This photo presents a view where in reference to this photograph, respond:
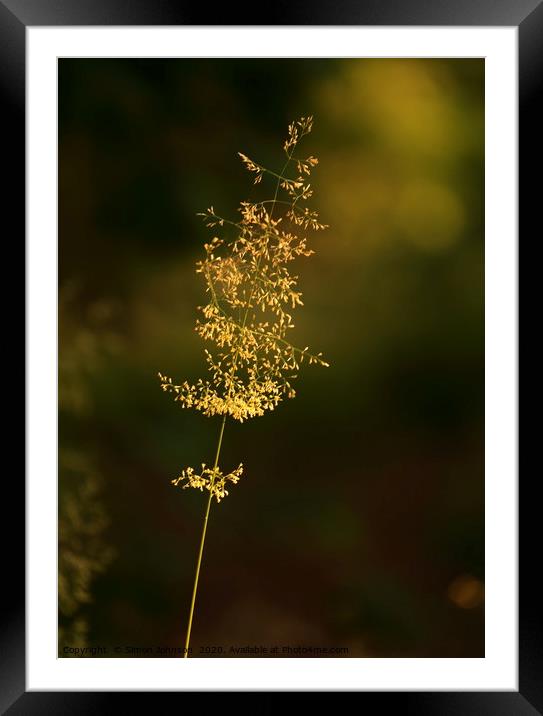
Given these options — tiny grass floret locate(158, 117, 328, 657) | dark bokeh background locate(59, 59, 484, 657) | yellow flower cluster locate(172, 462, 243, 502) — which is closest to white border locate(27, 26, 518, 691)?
dark bokeh background locate(59, 59, 484, 657)

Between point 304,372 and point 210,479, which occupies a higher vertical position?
point 304,372

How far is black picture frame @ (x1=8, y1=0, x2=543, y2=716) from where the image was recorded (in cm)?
127

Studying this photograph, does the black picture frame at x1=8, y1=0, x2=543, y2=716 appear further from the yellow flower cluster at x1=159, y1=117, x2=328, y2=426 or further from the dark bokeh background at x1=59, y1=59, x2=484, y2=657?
the yellow flower cluster at x1=159, y1=117, x2=328, y2=426

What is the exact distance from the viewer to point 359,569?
4.90 feet

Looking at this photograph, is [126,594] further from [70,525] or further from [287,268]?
[287,268]
